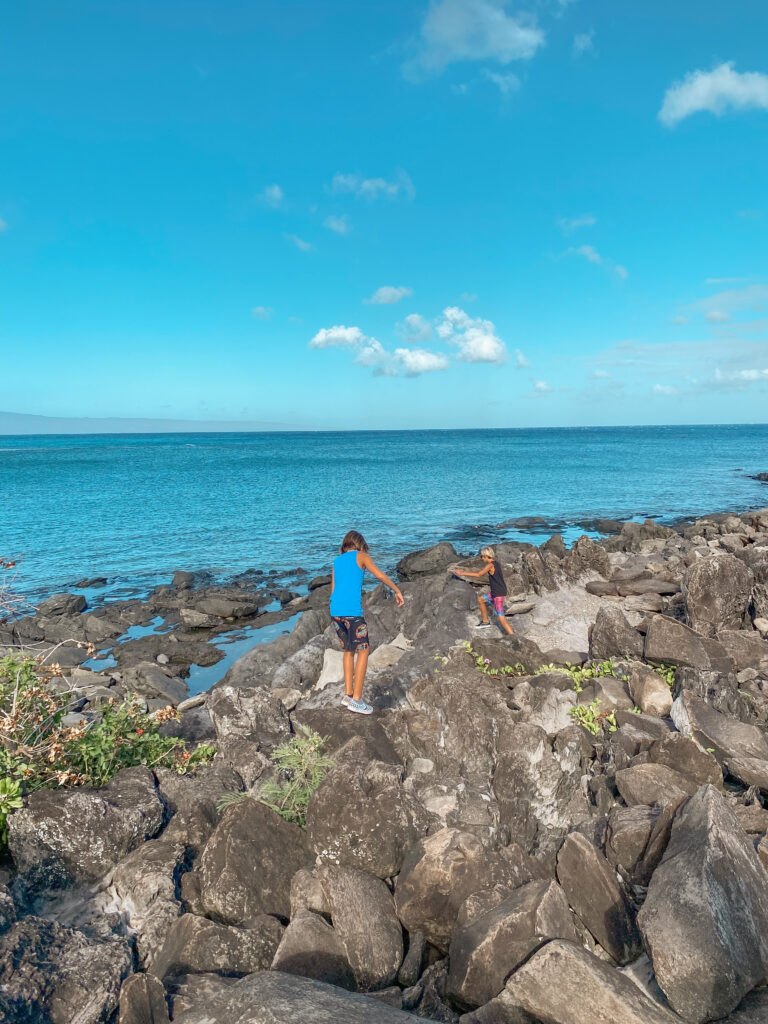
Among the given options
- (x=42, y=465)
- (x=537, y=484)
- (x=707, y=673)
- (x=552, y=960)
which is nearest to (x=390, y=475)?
(x=537, y=484)

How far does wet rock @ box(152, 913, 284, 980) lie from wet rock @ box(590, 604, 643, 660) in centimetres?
728

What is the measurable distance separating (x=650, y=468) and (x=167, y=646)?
7778cm

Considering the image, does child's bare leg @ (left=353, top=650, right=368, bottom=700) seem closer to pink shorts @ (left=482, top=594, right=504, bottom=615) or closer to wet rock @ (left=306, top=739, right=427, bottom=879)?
wet rock @ (left=306, top=739, right=427, bottom=879)

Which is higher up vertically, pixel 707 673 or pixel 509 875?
pixel 707 673

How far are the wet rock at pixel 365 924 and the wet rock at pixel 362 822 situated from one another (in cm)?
36

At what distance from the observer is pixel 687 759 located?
7270mm

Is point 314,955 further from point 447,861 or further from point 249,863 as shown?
point 447,861

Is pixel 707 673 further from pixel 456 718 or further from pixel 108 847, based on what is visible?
pixel 108 847

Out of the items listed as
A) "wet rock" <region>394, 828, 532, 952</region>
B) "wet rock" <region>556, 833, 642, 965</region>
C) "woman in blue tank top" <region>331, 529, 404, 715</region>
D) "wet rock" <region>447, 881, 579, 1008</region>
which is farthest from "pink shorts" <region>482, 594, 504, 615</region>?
"wet rock" <region>447, 881, 579, 1008</region>

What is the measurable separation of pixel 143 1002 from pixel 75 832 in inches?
87.8

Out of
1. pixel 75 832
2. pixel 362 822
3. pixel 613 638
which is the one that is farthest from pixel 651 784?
pixel 75 832

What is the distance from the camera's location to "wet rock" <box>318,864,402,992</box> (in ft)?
17.1

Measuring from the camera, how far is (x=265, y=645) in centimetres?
1834

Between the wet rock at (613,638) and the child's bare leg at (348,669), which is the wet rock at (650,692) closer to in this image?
the wet rock at (613,638)
